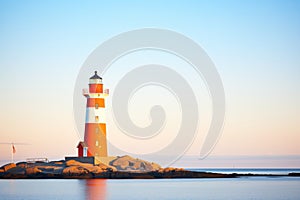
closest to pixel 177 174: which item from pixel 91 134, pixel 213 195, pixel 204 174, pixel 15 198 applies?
pixel 204 174

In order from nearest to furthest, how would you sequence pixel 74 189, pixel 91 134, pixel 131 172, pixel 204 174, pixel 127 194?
pixel 127 194, pixel 74 189, pixel 91 134, pixel 131 172, pixel 204 174

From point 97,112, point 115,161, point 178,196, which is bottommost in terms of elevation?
point 178,196

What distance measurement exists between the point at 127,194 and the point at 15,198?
8.59 metres

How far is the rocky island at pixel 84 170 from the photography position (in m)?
55.2

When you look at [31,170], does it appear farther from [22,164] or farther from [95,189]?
[95,189]

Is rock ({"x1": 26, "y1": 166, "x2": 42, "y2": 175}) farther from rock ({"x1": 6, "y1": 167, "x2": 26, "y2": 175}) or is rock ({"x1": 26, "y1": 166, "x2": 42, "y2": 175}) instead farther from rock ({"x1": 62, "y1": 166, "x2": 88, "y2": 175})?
rock ({"x1": 62, "y1": 166, "x2": 88, "y2": 175})

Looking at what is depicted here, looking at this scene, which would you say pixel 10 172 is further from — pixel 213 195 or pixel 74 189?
pixel 213 195

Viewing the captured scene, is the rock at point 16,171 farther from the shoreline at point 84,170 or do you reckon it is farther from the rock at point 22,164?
the rock at point 22,164

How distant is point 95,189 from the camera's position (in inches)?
1953

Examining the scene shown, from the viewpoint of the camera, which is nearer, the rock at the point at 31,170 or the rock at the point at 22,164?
the rock at the point at 31,170

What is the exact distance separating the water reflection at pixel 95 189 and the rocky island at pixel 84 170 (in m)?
0.80

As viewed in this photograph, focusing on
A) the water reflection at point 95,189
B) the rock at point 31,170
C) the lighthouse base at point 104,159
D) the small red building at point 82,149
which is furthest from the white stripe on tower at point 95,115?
the rock at point 31,170

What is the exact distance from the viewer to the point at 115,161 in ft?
190

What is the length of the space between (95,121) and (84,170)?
462 centimetres
